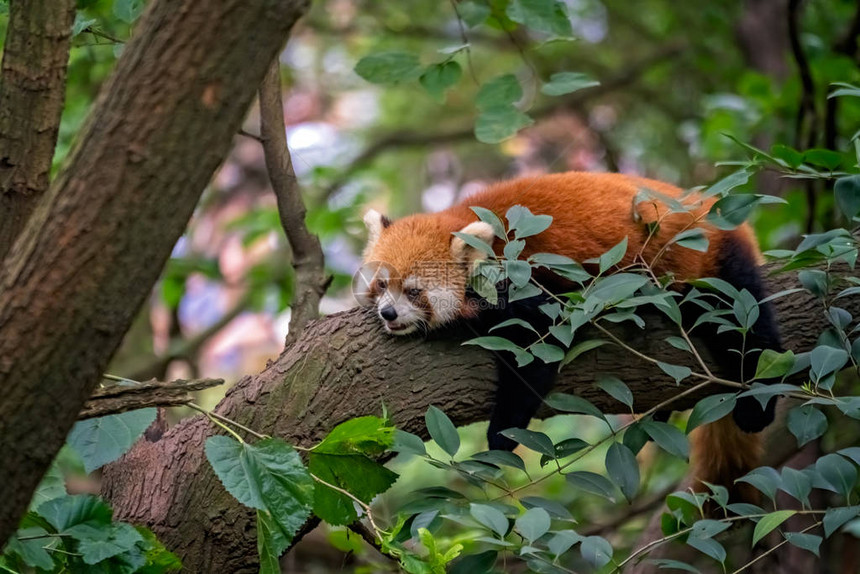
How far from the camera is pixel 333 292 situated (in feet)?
15.1

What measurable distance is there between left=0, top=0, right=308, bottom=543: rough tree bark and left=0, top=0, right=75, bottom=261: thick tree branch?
54 cm

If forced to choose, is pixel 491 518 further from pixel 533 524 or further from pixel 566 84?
pixel 566 84

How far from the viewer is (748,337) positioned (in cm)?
257

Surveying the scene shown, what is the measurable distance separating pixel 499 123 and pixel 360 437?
124cm

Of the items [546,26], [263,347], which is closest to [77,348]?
[546,26]

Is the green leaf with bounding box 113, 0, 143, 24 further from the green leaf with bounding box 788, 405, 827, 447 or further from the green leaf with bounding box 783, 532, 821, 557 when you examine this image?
the green leaf with bounding box 783, 532, 821, 557

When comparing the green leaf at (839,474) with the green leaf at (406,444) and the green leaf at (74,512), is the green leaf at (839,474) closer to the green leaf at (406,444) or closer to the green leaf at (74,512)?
the green leaf at (406,444)

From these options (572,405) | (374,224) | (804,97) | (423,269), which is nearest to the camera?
(572,405)

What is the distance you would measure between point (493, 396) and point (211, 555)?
0.89m

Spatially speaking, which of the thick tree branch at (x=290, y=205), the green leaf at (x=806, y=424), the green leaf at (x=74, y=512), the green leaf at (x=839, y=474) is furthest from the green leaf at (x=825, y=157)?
the green leaf at (x=74, y=512)

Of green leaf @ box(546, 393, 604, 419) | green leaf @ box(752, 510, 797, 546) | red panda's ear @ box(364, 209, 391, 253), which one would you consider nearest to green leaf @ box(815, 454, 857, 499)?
green leaf @ box(752, 510, 797, 546)

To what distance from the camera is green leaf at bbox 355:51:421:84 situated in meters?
2.79

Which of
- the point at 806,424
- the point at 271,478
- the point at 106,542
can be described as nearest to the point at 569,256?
the point at 806,424

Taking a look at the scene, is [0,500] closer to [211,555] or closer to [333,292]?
[211,555]
